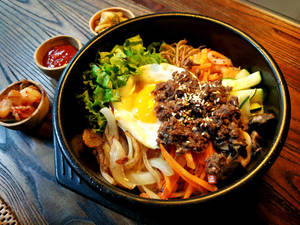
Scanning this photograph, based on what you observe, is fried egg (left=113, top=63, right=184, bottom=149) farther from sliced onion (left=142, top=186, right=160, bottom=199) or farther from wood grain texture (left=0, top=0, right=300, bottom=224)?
wood grain texture (left=0, top=0, right=300, bottom=224)

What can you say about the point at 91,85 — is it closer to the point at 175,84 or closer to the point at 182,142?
the point at 175,84

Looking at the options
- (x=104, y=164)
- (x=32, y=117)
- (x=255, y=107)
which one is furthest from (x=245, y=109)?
(x=32, y=117)

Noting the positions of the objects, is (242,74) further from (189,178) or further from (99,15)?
(99,15)

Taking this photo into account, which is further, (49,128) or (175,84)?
(49,128)

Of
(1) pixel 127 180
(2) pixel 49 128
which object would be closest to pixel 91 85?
(2) pixel 49 128

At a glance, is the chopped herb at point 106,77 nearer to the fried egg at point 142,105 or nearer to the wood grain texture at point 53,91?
the fried egg at point 142,105

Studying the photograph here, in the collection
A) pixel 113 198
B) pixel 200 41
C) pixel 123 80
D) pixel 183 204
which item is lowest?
pixel 113 198

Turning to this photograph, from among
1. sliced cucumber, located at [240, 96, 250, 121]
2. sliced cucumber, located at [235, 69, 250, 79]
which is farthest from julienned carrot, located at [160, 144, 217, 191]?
sliced cucumber, located at [235, 69, 250, 79]
